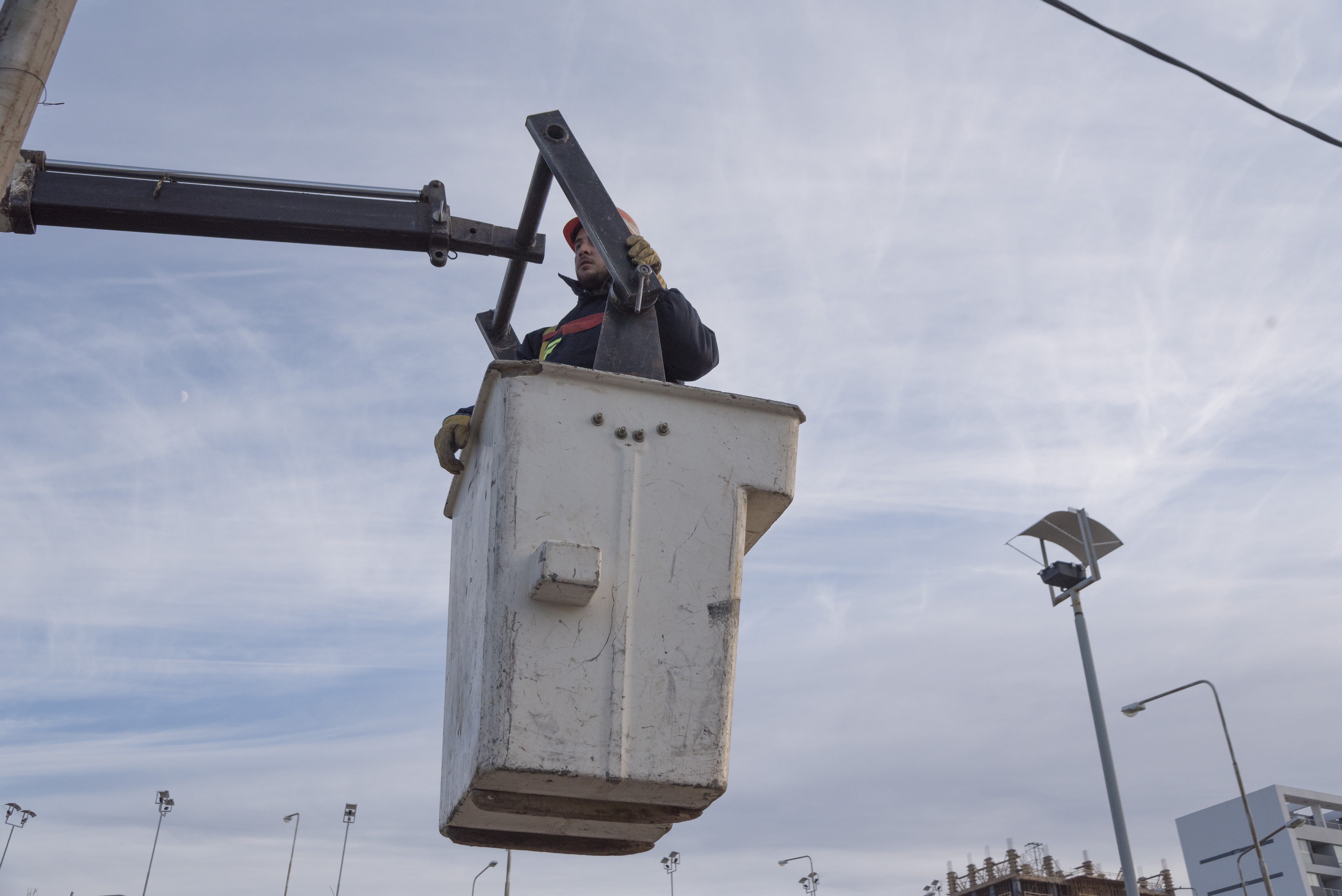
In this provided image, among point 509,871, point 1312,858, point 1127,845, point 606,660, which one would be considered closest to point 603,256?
point 606,660

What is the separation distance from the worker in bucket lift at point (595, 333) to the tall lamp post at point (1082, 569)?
10598 mm

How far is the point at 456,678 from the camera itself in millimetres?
2695

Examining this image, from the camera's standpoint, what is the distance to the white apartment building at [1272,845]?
2694 inches

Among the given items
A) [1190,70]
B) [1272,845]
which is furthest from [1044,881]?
[1190,70]

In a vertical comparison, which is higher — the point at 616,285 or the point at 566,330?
the point at 566,330

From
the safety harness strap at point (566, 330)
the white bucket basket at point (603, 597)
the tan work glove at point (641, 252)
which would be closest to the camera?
the white bucket basket at point (603, 597)

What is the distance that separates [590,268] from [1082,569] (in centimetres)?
1122

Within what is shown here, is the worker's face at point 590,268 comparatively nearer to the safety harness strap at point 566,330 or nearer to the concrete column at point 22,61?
the safety harness strap at point 566,330

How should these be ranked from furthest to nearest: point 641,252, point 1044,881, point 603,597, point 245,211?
point 1044,881
point 245,211
point 641,252
point 603,597

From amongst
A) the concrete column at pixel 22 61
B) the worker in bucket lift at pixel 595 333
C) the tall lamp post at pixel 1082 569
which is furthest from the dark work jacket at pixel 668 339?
the tall lamp post at pixel 1082 569

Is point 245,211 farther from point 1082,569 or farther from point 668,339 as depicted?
point 1082,569

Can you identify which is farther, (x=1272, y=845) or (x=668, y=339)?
(x=1272, y=845)

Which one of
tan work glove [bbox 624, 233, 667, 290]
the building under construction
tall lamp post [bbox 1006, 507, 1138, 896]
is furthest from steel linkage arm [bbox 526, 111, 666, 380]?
the building under construction

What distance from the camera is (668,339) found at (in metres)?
3.00
